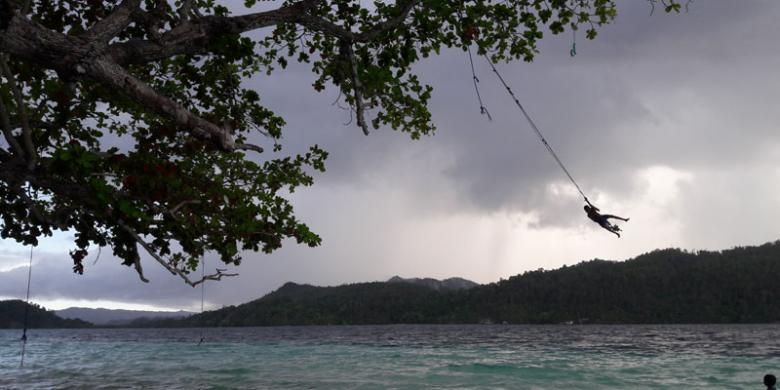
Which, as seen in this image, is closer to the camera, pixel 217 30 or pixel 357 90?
pixel 217 30

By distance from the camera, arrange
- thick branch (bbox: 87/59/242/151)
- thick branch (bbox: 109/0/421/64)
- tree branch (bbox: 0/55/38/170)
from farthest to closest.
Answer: thick branch (bbox: 109/0/421/64), tree branch (bbox: 0/55/38/170), thick branch (bbox: 87/59/242/151)

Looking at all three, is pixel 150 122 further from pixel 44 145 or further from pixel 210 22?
pixel 210 22

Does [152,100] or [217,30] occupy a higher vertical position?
[217,30]

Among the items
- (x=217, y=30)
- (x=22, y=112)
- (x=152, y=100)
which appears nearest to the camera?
(x=152, y=100)

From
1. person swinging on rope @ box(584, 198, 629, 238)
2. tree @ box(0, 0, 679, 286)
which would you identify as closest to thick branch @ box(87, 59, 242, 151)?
tree @ box(0, 0, 679, 286)

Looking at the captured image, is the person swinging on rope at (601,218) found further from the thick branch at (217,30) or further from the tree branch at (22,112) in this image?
the tree branch at (22,112)

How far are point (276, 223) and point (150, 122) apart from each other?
468cm

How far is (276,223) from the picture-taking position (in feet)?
38.7

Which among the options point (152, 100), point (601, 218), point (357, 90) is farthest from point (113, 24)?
point (601, 218)

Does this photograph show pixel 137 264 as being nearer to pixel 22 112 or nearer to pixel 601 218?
pixel 22 112

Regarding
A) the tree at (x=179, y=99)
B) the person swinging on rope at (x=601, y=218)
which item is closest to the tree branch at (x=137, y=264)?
the tree at (x=179, y=99)

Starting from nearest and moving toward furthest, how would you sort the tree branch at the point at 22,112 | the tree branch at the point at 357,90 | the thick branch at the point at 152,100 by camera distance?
the thick branch at the point at 152,100 < the tree branch at the point at 22,112 < the tree branch at the point at 357,90

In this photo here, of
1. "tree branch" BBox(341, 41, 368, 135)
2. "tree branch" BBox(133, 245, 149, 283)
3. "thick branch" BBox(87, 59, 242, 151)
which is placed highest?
"tree branch" BBox(341, 41, 368, 135)

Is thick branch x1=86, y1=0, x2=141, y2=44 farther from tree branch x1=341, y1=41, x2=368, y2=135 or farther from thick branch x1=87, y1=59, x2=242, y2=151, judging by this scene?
tree branch x1=341, y1=41, x2=368, y2=135
